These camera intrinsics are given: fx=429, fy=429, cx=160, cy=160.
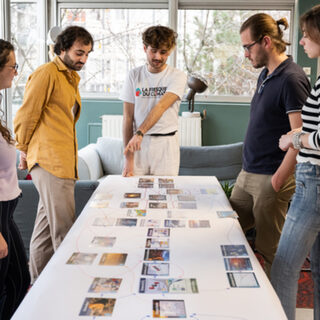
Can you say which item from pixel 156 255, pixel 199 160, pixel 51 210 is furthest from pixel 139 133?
pixel 199 160

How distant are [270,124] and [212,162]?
9.04ft

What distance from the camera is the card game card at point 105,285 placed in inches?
46.2

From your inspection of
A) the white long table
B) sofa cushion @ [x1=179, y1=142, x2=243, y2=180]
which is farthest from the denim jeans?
sofa cushion @ [x1=179, y1=142, x2=243, y2=180]

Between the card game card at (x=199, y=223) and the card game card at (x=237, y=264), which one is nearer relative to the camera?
the card game card at (x=237, y=264)

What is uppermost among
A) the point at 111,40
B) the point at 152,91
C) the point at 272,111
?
the point at 111,40

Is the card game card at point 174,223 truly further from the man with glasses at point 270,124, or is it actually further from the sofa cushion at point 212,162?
the sofa cushion at point 212,162

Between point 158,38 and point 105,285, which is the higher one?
point 158,38

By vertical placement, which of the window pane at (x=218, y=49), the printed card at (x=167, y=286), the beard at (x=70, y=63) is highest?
the window pane at (x=218, y=49)

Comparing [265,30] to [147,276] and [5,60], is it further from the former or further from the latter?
[147,276]

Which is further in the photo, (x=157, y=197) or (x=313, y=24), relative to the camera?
(x=157, y=197)

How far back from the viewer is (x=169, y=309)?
109 cm

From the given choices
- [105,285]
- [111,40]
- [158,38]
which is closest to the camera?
[105,285]

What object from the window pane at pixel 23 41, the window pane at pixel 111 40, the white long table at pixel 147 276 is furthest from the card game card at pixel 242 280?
the window pane at pixel 111 40

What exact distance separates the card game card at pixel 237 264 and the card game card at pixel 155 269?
0.63 ft
